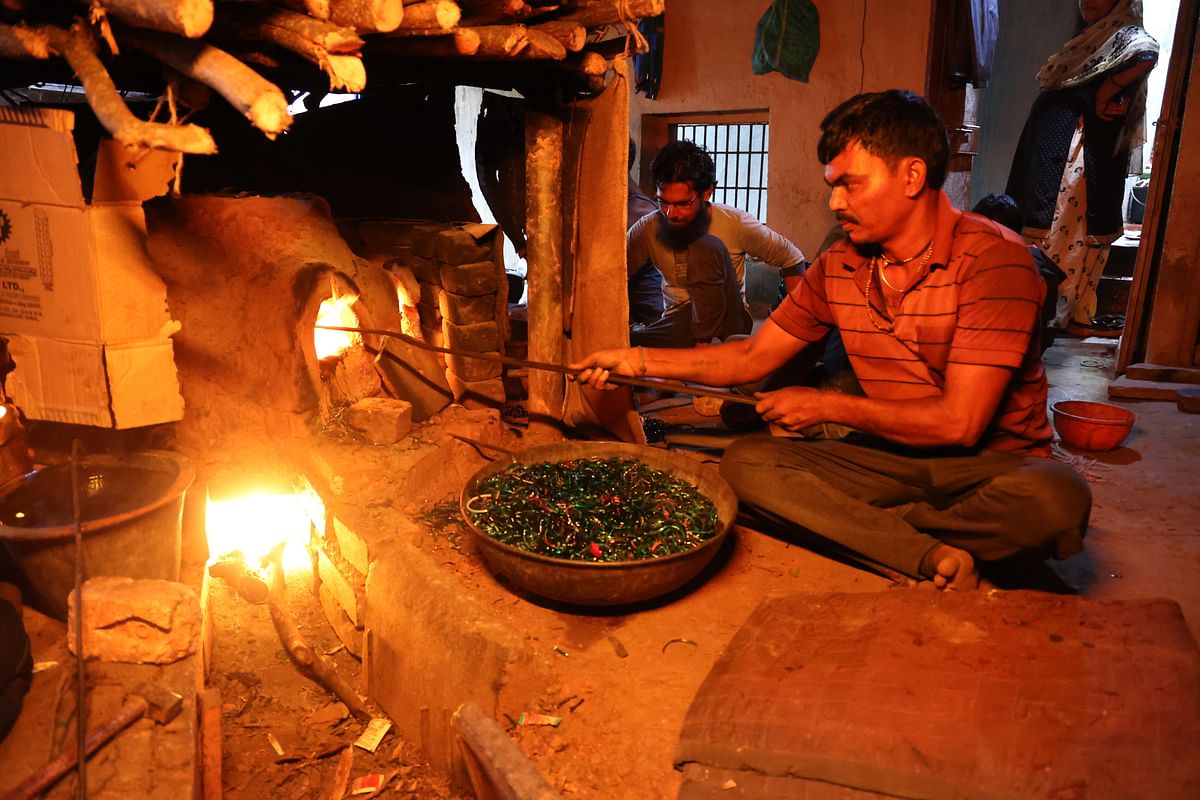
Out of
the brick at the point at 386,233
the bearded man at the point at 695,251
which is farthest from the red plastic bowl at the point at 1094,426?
the brick at the point at 386,233

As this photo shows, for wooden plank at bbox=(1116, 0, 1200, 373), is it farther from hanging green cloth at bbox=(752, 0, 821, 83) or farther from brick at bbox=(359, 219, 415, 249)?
brick at bbox=(359, 219, 415, 249)

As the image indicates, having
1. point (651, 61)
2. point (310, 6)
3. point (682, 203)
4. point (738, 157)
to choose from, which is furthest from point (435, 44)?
point (738, 157)

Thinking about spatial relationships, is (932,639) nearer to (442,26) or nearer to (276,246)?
(442,26)

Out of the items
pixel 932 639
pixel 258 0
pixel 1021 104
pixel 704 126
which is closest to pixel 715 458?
pixel 932 639

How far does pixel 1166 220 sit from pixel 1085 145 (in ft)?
5.07

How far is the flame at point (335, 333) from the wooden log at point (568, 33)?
5.94ft

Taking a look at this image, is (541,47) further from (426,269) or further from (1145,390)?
(1145,390)

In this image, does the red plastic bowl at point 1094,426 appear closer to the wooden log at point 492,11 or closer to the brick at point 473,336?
the brick at point 473,336

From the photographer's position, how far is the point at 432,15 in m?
2.62

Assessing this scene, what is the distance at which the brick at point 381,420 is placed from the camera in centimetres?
411

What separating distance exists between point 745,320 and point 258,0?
172 inches

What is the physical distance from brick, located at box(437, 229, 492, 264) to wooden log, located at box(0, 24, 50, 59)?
1962 mm

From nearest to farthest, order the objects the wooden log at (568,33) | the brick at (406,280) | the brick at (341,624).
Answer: the wooden log at (568,33) → the brick at (341,624) → the brick at (406,280)

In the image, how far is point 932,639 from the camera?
2586 mm
